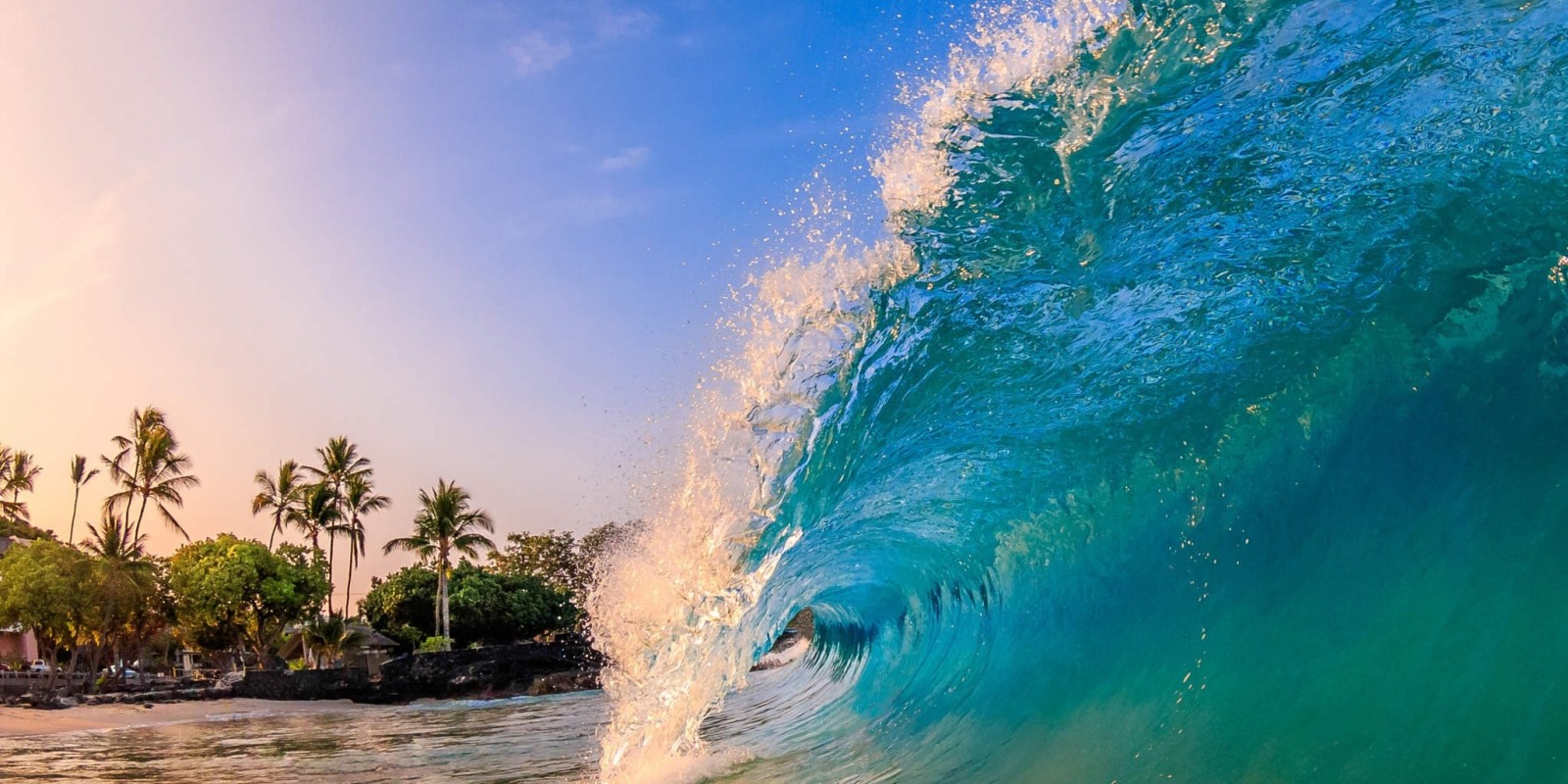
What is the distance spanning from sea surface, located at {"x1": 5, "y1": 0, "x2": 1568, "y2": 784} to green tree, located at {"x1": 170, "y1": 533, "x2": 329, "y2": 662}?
42408mm

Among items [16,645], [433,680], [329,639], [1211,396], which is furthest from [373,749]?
[16,645]

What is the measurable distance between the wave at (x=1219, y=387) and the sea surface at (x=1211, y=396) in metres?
0.02

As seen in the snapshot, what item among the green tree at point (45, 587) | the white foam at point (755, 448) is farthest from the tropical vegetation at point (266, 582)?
the white foam at point (755, 448)

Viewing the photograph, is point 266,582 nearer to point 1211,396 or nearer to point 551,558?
point 551,558

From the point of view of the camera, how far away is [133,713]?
91.4 feet

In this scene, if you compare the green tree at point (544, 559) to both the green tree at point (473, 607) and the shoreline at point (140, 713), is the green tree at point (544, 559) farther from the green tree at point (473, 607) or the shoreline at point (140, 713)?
the shoreline at point (140, 713)

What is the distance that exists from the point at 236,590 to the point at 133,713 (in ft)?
55.7

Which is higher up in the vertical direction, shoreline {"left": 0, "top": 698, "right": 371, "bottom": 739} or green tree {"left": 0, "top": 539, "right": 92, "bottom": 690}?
green tree {"left": 0, "top": 539, "right": 92, "bottom": 690}

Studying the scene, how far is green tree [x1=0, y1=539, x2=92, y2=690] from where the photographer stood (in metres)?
38.9

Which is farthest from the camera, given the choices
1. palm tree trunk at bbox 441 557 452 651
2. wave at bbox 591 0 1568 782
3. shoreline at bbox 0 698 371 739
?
palm tree trunk at bbox 441 557 452 651

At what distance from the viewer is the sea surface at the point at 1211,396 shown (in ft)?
12.8

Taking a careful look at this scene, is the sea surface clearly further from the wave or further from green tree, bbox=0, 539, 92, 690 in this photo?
green tree, bbox=0, 539, 92, 690

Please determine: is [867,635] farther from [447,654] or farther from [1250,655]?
[447,654]

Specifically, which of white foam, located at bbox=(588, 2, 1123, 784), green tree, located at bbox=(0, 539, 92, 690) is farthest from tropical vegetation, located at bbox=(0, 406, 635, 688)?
white foam, located at bbox=(588, 2, 1123, 784)
